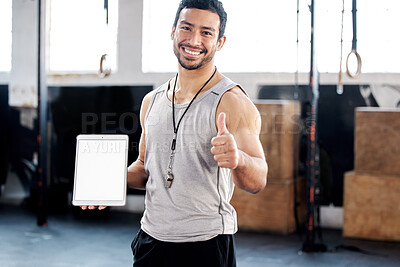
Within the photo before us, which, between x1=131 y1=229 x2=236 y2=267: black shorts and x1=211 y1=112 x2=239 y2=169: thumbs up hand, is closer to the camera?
x1=211 y1=112 x2=239 y2=169: thumbs up hand

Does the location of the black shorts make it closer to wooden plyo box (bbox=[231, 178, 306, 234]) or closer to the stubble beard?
the stubble beard

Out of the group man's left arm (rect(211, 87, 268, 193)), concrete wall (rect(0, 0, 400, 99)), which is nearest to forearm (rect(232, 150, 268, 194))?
man's left arm (rect(211, 87, 268, 193))

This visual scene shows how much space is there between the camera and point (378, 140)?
415 cm

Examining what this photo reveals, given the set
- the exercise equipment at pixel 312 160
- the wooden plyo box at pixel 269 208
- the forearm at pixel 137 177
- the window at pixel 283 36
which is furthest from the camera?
the window at pixel 283 36

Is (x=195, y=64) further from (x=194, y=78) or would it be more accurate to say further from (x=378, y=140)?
(x=378, y=140)

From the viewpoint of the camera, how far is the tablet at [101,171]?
140 centimetres

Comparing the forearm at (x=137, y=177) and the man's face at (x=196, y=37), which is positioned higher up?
the man's face at (x=196, y=37)

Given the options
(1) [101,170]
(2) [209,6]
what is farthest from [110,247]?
(2) [209,6]

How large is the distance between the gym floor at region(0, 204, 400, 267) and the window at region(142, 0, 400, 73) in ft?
5.46

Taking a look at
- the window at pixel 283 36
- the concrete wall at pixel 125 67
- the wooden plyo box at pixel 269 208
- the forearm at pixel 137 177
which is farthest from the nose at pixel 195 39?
the concrete wall at pixel 125 67

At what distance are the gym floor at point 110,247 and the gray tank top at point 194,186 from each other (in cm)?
215

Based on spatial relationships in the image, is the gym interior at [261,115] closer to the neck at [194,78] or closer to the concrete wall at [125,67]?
the concrete wall at [125,67]

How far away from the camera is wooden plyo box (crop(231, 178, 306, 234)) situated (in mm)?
4305

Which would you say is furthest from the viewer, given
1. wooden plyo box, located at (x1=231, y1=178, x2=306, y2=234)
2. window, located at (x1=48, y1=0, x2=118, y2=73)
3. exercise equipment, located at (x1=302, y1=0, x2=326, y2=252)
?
window, located at (x1=48, y1=0, x2=118, y2=73)
